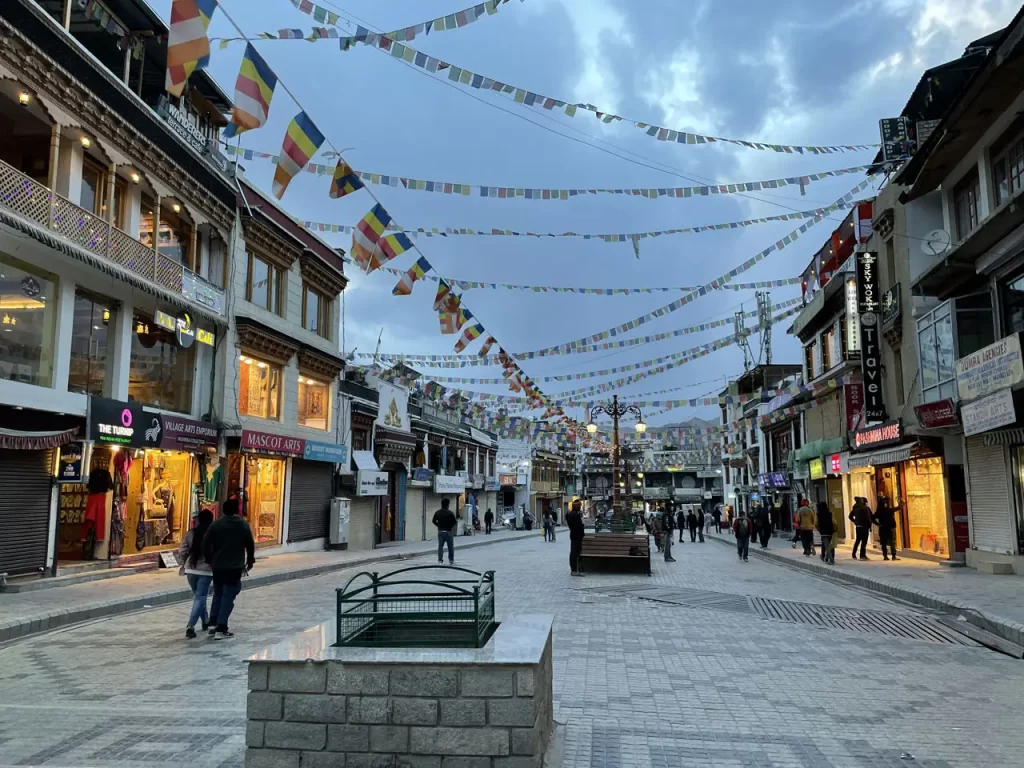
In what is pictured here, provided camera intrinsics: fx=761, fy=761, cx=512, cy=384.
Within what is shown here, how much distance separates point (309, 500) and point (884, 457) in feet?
61.2

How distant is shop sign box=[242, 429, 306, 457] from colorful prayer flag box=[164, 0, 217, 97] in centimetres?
1338

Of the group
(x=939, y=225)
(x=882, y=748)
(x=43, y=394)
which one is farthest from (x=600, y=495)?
(x=882, y=748)

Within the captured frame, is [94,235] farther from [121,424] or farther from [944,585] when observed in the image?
[944,585]

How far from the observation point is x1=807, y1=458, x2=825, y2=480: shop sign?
104 feet

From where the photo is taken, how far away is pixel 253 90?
10039 mm

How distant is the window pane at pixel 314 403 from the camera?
2668 centimetres

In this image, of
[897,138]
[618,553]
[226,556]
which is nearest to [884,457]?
[897,138]

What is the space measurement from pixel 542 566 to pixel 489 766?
55.7 ft

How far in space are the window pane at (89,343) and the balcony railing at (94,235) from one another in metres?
1.17

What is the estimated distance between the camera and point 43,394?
14.9m

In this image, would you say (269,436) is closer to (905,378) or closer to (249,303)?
(249,303)

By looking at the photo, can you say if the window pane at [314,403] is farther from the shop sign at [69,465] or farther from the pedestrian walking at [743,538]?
the pedestrian walking at [743,538]

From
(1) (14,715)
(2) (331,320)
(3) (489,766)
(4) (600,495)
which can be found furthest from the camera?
(4) (600,495)

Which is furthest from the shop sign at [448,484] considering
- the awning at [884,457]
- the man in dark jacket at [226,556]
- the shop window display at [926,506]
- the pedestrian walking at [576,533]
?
the man in dark jacket at [226,556]
